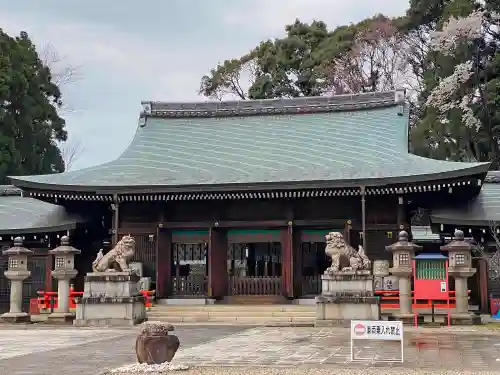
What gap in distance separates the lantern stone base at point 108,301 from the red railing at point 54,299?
9.08 feet

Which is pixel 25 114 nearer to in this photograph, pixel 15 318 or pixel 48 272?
pixel 48 272

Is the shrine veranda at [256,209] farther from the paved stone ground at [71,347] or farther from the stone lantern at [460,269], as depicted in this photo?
the paved stone ground at [71,347]

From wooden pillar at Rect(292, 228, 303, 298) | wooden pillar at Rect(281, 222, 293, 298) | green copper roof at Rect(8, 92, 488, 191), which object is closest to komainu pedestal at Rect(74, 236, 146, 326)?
green copper roof at Rect(8, 92, 488, 191)

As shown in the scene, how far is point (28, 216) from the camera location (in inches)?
1029

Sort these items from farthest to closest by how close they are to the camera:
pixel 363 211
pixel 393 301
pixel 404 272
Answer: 1. pixel 363 211
2. pixel 393 301
3. pixel 404 272

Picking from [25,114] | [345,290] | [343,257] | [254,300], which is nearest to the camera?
[345,290]

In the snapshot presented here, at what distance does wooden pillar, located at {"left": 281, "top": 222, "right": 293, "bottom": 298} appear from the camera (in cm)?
2334

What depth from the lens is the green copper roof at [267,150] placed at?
22938 millimetres

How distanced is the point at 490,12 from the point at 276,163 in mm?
16799

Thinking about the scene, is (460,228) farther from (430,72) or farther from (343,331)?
(430,72)

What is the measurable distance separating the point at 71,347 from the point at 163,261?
34.5 ft

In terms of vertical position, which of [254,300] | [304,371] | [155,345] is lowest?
[304,371]

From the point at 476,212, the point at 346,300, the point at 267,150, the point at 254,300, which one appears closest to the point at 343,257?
the point at 346,300

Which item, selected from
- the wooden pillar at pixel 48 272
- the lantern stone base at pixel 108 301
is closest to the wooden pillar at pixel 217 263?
the lantern stone base at pixel 108 301
